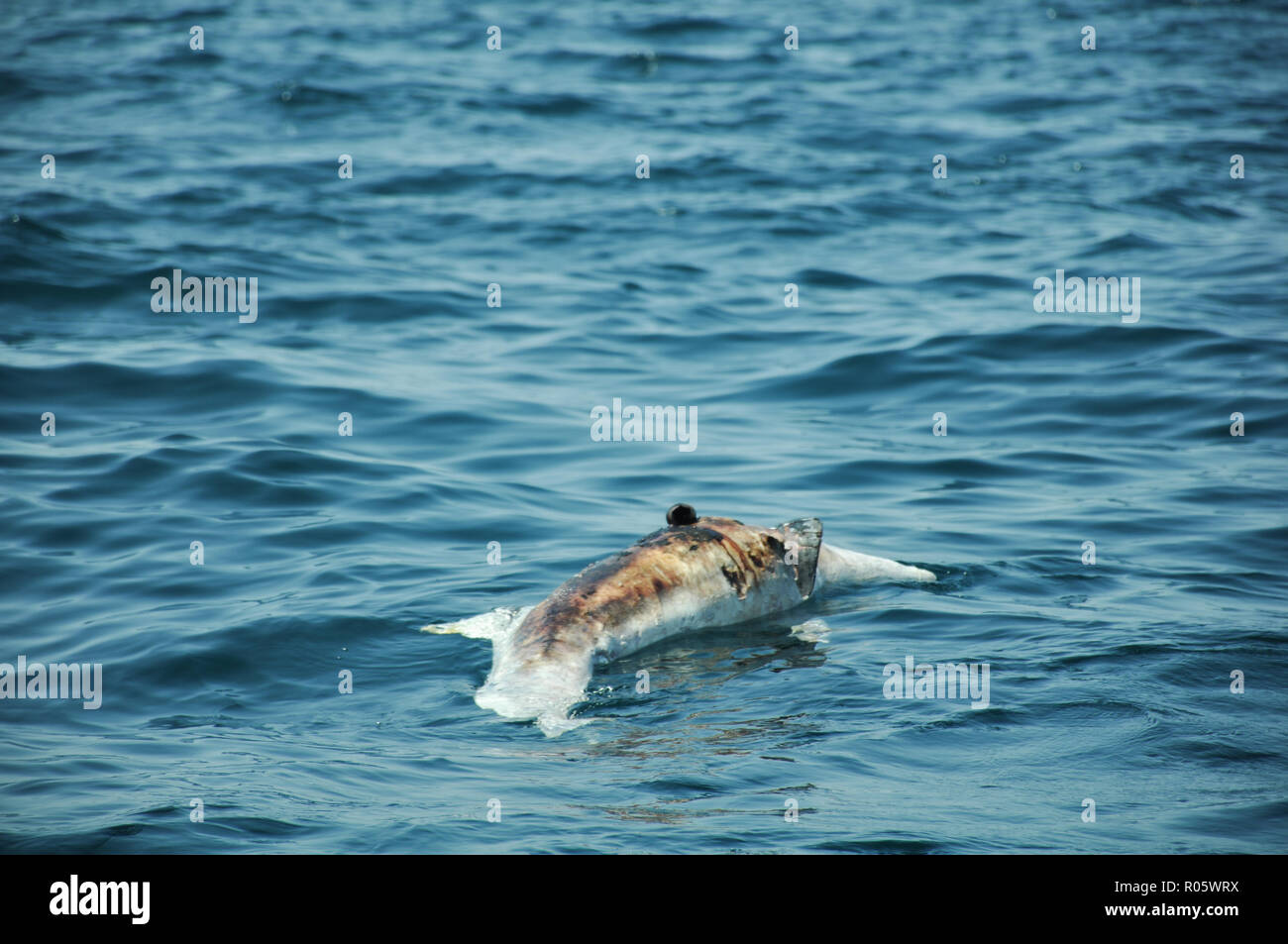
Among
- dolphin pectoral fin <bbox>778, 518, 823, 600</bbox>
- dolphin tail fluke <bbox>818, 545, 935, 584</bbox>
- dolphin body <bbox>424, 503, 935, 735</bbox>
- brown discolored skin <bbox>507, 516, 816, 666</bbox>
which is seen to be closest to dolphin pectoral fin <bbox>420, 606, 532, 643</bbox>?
dolphin body <bbox>424, 503, 935, 735</bbox>

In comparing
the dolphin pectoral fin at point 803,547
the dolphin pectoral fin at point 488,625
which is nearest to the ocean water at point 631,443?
the dolphin pectoral fin at point 488,625

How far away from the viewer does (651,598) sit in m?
8.95

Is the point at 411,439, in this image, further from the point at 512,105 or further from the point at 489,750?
the point at 512,105

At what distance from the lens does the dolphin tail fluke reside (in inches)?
407

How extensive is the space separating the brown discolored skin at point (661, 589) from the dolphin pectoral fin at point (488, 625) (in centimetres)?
23

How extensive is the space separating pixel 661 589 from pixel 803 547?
1.38 metres

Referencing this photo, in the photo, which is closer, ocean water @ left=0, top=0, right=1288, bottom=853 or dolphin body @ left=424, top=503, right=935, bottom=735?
ocean water @ left=0, top=0, right=1288, bottom=853

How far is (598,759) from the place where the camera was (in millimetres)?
7145

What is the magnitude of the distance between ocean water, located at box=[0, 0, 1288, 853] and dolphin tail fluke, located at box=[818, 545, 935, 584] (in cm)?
23

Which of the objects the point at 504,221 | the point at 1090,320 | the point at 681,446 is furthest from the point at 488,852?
the point at 504,221

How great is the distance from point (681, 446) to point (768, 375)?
8.96ft

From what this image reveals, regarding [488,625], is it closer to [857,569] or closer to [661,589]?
[661,589]

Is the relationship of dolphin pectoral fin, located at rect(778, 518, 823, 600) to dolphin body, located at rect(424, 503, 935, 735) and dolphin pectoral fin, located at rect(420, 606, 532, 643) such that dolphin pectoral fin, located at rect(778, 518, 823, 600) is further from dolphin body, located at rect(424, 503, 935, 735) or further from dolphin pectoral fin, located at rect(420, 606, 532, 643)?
dolphin pectoral fin, located at rect(420, 606, 532, 643)

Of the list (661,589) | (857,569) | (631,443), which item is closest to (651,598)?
(661,589)
